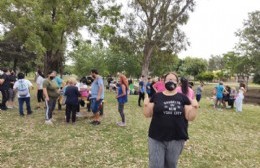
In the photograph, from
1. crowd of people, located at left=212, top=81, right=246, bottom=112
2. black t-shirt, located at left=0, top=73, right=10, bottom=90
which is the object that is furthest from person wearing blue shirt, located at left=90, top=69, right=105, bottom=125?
crowd of people, located at left=212, top=81, right=246, bottom=112

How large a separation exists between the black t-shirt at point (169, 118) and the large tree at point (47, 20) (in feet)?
50.2

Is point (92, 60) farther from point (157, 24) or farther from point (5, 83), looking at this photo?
point (5, 83)

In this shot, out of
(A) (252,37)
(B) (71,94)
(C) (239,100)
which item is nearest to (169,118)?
(B) (71,94)

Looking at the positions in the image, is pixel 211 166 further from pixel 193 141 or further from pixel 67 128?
pixel 67 128

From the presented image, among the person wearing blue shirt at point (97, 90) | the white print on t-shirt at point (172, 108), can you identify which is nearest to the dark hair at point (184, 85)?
the white print on t-shirt at point (172, 108)

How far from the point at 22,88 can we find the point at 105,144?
5418 mm

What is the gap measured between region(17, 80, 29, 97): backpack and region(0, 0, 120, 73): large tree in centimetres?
624

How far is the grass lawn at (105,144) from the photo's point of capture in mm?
7996

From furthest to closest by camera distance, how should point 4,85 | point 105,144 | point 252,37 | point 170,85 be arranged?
point 252,37 < point 4,85 < point 105,144 < point 170,85

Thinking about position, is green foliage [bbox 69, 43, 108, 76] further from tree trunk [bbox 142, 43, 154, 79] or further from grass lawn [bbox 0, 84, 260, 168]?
grass lawn [bbox 0, 84, 260, 168]

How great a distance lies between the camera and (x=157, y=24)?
106 feet

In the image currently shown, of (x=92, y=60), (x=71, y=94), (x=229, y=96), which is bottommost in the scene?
(x=229, y=96)

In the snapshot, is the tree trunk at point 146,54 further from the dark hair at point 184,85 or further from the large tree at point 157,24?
the dark hair at point 184,85

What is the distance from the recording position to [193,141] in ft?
34.7
